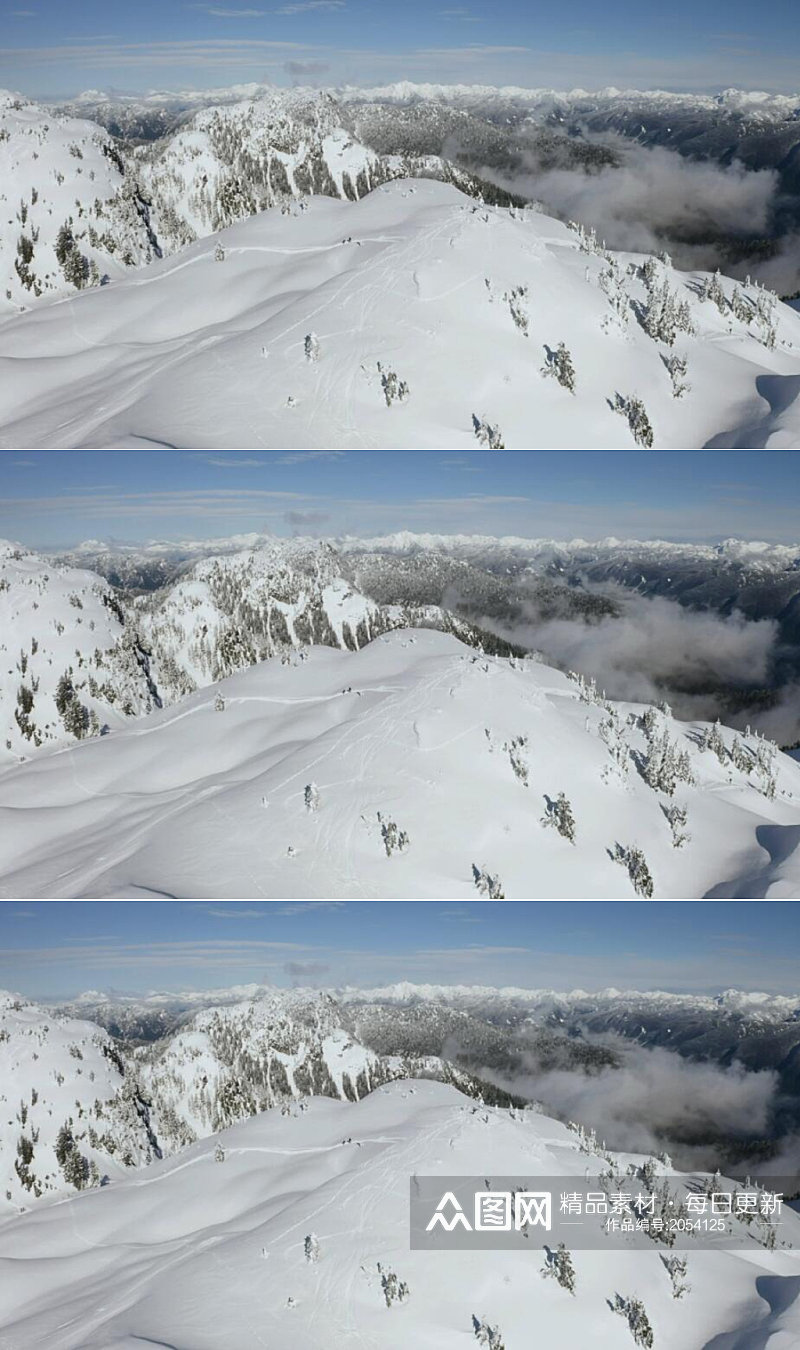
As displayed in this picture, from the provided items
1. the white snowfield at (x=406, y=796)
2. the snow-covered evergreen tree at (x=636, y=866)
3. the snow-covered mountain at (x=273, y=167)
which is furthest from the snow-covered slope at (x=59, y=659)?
the snow-covered evergreen tree at (x=636, y=866)

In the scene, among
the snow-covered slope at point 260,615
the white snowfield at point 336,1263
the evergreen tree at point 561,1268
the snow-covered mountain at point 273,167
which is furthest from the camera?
the snow-covered mountain at point 273,167

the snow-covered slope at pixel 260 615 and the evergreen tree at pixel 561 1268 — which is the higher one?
the snow-covered slope at pixel 260 615

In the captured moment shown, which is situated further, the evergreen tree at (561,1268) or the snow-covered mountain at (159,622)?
the snow-covered mountain at (159,622)

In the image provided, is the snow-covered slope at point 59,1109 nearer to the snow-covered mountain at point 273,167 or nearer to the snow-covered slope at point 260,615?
the snow-covered slope at point 260,615

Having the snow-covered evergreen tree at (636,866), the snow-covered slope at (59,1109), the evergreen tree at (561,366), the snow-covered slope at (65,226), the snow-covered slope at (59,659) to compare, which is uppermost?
the snow-covered slope at (65,226)

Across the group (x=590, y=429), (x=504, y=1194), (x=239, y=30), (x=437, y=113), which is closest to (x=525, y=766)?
(x=590, y=429)

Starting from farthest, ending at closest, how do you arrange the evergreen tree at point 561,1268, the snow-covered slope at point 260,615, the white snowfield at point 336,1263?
the snow-covered slope at point 260,615, the evergreen tree at point 561,1268, the white snowfield at point 336,1263
